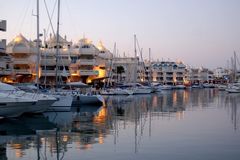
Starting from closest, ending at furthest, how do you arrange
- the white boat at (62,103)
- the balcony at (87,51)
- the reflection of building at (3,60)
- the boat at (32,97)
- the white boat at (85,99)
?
the boat at (32,97)
the white boat at (62,103)
the reflection of building at (3,60)
the white boat at (85,99)
the balcony at (87,51)

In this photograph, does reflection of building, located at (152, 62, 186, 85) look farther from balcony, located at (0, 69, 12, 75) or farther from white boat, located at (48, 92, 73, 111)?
white boat, located at (48, 92, 73, 111)

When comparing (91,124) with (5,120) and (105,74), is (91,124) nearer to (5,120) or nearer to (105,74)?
(5,120)

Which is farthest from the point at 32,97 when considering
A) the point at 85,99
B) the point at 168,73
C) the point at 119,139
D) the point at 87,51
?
the point at 168,73

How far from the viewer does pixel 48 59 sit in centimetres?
7938

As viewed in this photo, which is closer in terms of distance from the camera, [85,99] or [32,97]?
[32,97]

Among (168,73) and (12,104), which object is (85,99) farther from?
(168,73)

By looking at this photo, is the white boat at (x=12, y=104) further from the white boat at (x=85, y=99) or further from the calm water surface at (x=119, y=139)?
the white boat at (x=85, y=99)

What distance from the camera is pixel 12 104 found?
104ft

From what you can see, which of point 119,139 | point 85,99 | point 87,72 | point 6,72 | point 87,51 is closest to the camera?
point 119,139

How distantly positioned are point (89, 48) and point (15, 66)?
54.6 feet

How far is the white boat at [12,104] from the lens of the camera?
31.3 m

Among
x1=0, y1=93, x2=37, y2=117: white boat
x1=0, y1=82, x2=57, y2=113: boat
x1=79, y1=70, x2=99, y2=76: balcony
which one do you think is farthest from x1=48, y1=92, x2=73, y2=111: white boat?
x1=79, y1=70, x2=99, y2=76: balcony

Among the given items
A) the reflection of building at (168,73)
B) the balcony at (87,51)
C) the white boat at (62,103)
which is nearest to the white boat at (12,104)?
the white boat at (62,103)

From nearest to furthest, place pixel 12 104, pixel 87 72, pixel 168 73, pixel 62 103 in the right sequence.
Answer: pixel 12 104 < pixel 62 103 < pixel 87 72 < pixel 168 73
